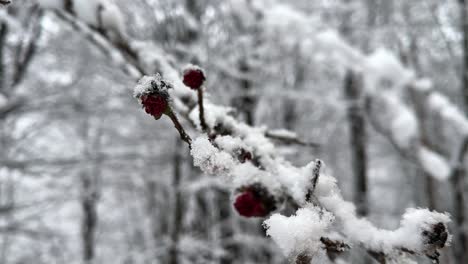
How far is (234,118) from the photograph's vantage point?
1177mm

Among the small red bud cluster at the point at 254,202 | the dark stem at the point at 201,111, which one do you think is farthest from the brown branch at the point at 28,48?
the small red bud cluster at the point at 254,202

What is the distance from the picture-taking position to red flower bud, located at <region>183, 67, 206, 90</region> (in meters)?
0.81

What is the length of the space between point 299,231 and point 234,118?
1.93 feet

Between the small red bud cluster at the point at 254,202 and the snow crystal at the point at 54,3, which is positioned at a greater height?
the snow crystal at the point at 54,3

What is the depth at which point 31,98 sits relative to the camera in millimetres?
3340

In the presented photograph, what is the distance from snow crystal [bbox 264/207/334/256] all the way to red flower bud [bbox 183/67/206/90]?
33 centimetres

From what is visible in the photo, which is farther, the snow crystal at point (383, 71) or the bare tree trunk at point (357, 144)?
the bare tree trunk at point (357, 144)

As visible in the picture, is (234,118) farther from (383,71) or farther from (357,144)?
(357,144)

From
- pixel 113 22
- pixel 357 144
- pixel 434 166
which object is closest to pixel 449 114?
pixel 434 166

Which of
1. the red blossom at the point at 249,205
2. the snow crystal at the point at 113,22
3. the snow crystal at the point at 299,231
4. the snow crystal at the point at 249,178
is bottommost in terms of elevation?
the snow crystal at the point at 299,231

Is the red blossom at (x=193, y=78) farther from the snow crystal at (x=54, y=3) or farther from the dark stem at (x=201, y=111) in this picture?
the snow crystal at (x=54, y=3)

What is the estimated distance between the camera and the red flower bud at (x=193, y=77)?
81 centimetres

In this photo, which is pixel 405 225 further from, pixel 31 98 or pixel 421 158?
pixel 421 158

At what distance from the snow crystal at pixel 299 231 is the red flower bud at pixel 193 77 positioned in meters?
0.33
